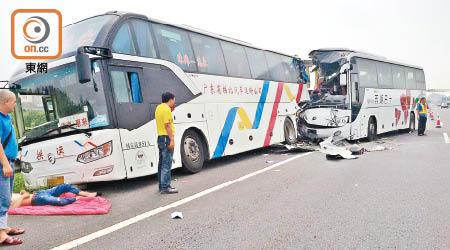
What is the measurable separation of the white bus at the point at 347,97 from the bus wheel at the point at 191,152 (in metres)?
6.78

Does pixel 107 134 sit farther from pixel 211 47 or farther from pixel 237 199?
pixel 211 47

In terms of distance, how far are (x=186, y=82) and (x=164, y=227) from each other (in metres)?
4.86

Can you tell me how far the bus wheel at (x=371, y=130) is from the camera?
50.8 feet

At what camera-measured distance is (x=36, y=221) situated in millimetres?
5094

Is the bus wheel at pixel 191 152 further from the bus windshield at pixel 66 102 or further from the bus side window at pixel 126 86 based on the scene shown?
the bus windshield at pixel 66 102

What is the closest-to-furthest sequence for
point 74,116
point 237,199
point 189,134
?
point 237,199, point 74,116, point 189,134

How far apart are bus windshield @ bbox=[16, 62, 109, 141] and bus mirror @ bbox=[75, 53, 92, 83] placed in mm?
594

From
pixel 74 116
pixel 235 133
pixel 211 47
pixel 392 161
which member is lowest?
pixel 392 161

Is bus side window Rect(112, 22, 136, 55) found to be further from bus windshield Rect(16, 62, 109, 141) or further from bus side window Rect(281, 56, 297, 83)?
bus side window Rect(281, 56, 297, 83)

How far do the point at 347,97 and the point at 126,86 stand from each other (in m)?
9.55

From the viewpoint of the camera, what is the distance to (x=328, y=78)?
1488 cm

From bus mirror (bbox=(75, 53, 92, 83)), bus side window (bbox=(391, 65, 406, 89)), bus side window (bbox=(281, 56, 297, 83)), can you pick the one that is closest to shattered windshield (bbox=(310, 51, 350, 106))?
bus side window (bbox=(281, 56, 297, 83))

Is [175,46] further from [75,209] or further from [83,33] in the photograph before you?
[75,209]

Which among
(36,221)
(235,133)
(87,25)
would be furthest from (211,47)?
(36,221)
